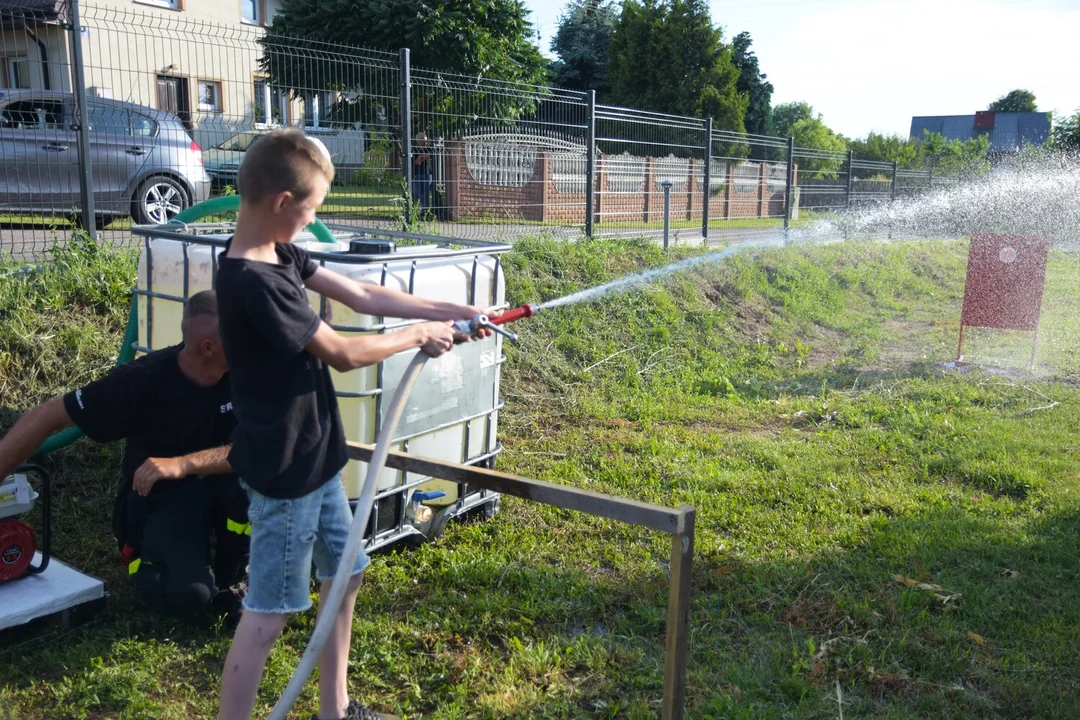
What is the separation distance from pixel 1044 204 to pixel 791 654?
2437 centimetres

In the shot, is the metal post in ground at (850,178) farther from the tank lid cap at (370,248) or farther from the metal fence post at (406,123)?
the tank lid cap at (370,248)

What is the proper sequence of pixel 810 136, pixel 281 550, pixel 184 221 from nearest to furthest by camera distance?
pixel 281 550 → pixel 184 221 → pixel 810 136

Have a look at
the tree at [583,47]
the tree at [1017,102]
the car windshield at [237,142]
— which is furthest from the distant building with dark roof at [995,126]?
the car windshield at [237,142]

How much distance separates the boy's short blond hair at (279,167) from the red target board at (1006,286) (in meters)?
7.76

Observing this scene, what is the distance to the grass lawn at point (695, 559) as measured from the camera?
2.86m

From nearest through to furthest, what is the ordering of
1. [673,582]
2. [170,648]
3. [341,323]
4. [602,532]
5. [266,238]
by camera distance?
[266,238] < [673,582] < [170,648] < [341,323] < [602,532]

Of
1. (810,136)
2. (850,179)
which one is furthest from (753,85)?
(850,179)

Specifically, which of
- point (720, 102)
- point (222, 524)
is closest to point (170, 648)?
point (222, 524)

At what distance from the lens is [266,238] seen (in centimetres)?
203

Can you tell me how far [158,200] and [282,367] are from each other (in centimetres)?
643

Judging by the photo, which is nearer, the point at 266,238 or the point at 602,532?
the point at 266,238

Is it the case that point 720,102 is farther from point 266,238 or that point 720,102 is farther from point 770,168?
point 266,238

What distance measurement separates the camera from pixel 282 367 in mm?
2055

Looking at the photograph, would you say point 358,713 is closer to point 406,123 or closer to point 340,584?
point 340,584
